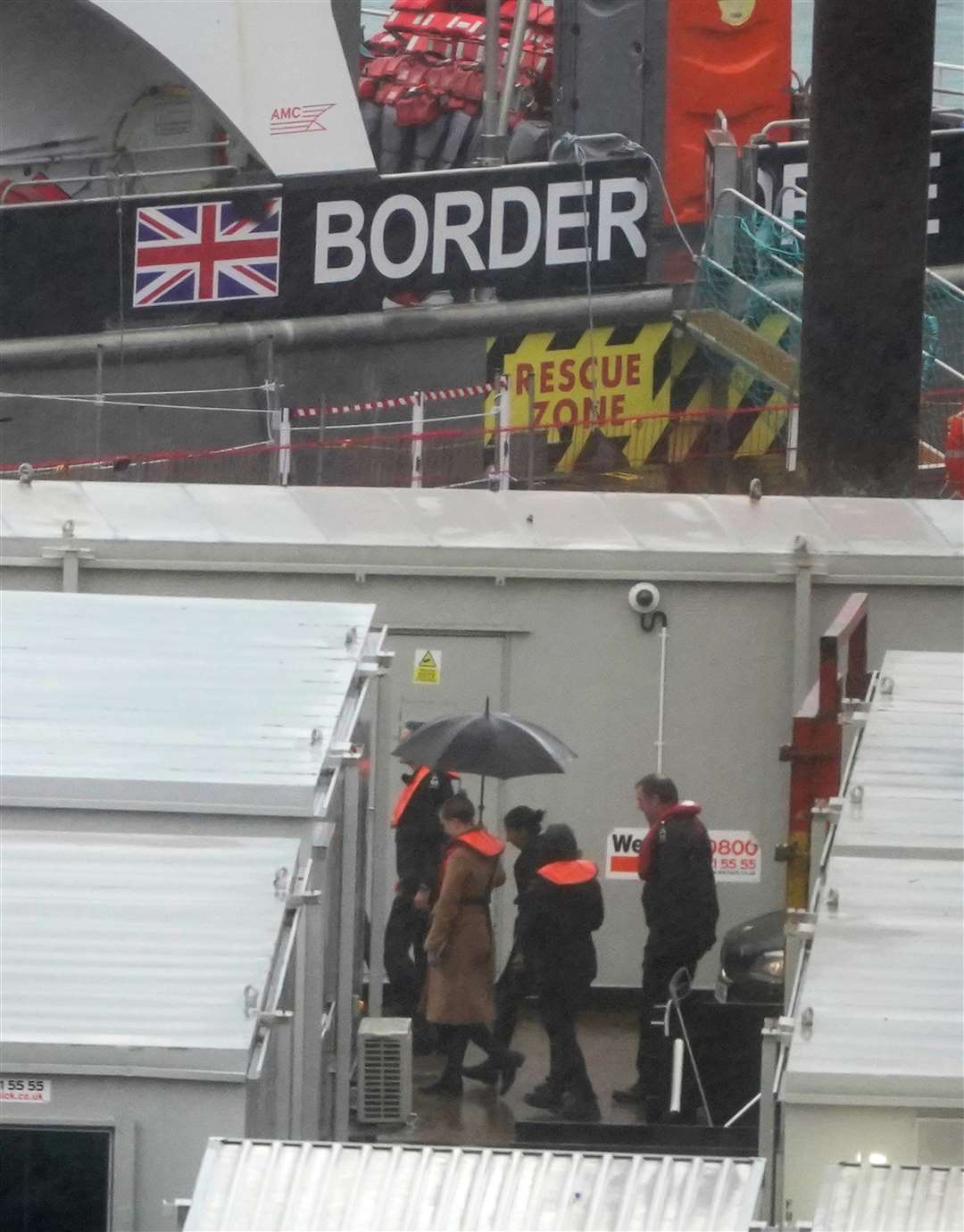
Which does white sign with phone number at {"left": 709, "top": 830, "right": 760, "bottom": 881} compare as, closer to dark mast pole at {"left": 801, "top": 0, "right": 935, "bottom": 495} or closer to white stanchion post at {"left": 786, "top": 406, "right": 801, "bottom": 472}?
dark mast pole at {"left": 801, "top": 0, "right": 935, "bottom": 495}

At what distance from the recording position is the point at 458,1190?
468 centimetres

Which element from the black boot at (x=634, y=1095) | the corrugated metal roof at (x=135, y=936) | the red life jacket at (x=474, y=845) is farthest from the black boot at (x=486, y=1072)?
the corrugated metal roof at (x=135, y=936)

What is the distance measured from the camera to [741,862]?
10445 millimetres

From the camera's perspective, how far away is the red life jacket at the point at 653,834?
365 inches

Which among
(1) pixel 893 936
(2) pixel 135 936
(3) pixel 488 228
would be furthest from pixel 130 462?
(1) pixel 893 936

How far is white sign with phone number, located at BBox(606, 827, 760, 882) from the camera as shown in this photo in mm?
10445

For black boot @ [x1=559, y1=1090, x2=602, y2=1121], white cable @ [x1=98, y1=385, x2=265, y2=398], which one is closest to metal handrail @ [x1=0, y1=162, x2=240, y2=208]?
white cable @ [x1=98, y1=385, x2=265, y2=398]

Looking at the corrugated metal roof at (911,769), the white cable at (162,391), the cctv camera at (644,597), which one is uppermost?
the white cable at (162,391)

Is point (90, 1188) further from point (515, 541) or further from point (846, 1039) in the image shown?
point (515, 541)

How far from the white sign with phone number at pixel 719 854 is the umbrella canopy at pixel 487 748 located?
110 cm

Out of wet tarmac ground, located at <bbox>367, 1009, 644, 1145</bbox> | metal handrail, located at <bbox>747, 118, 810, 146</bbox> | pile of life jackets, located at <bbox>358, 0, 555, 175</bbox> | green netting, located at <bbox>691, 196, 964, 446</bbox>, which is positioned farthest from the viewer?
pile of life jackets, located at <bbox>358, 0, 555, 175</bbox>

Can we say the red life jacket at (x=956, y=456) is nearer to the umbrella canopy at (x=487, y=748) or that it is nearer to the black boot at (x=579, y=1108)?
the umbrella canopy at (x=487, y=748)

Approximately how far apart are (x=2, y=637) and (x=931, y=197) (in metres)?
11.9

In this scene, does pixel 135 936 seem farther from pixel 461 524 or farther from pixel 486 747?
pixel 461 524
